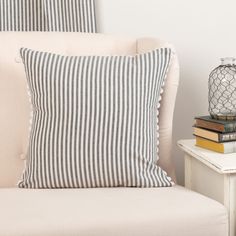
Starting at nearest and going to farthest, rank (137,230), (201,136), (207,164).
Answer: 1. (137,230)
2. (207,164)
3. (201,136)

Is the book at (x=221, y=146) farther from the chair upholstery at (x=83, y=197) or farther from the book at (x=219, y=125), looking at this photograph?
the chair upholstery at (x=83, y=197)

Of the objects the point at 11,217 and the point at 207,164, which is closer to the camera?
the point at 11,217

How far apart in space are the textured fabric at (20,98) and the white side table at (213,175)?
3.2 inches

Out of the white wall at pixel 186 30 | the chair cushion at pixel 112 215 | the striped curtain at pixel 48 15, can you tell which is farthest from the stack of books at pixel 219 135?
the striped curtain at pixel 48 15

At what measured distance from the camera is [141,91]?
1.62 meters

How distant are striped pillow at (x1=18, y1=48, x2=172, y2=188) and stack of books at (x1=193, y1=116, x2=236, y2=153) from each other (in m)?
0.20

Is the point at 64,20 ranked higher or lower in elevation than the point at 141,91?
higher

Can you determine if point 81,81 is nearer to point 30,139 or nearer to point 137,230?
point 30,139

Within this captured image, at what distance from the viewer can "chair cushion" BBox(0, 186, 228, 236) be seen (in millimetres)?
1301

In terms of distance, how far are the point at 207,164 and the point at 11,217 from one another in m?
0.62

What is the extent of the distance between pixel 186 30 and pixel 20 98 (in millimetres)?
759

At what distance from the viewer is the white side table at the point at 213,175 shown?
58.9 inches

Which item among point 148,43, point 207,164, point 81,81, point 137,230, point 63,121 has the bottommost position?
point 137,230

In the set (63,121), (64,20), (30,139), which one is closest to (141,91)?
(63,121)
